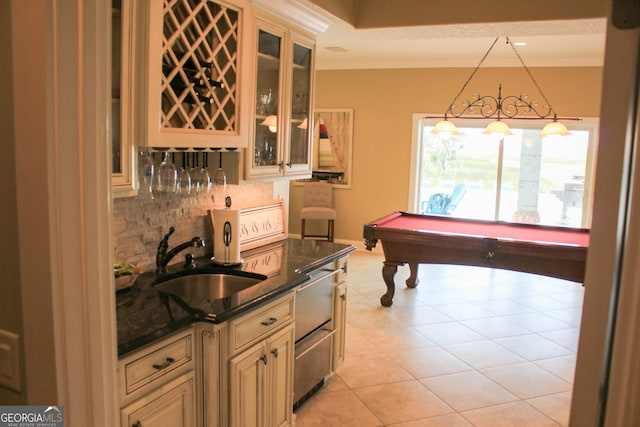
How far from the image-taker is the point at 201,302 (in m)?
2.29

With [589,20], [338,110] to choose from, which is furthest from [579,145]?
[589,20]

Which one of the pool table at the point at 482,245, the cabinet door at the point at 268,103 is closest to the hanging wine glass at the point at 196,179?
the cabinet door at the point at 268,103

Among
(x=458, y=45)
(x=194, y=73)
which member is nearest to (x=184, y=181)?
(x=194, y=73)

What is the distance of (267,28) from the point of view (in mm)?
3018

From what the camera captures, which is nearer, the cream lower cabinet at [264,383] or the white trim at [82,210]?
the white trim at [82,210]

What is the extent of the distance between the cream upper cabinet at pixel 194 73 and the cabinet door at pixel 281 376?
1.02 m

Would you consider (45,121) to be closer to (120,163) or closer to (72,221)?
(72,221)

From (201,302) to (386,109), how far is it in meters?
6.18

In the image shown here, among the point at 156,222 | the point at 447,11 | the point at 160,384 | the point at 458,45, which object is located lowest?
the point at 160,384

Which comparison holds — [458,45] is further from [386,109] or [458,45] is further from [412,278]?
[412,278]

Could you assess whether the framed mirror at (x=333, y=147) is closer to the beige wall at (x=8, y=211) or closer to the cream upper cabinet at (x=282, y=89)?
the cream upper cabinet at (x=282, y=89)

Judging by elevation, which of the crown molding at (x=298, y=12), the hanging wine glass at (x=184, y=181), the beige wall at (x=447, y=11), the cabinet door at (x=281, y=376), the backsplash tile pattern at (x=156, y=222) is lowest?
the cabinet door at (x=281, y=376)

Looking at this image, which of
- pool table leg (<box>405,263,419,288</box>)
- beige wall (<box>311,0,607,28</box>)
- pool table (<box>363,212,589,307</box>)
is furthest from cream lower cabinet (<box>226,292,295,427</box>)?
pool table leg (<box>405,263,419,288</box>)

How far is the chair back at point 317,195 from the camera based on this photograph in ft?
26.9
